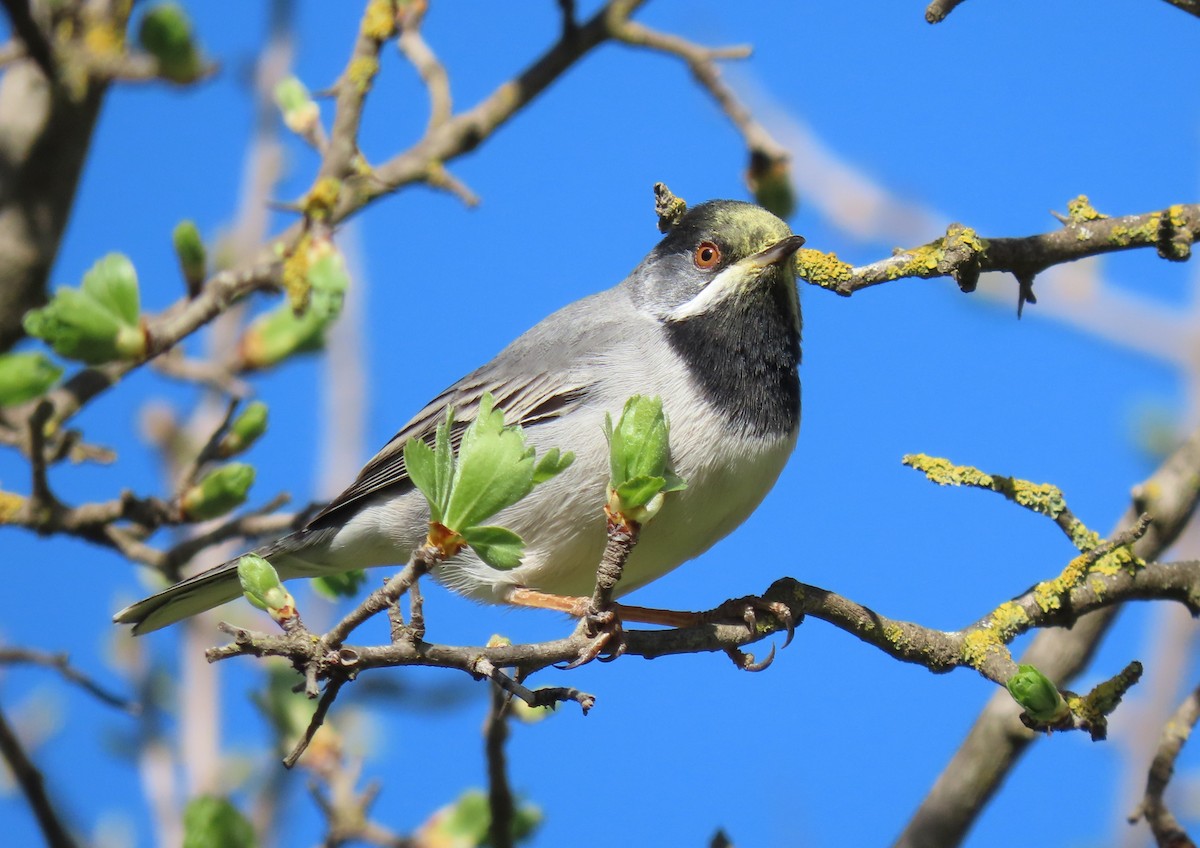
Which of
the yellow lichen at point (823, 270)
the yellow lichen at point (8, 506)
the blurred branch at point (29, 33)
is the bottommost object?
the yellow lichen at point (8, 506)

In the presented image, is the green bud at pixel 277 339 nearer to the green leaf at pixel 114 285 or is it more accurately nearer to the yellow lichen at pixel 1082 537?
the green leaf at pixel 114 285

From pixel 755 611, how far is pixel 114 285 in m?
2.10

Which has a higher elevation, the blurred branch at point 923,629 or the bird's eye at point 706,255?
the bird's eye at point 706,255

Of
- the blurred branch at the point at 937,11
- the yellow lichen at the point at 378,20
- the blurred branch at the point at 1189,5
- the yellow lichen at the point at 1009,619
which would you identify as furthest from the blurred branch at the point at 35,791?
the blurred branch at the point at 1189,5

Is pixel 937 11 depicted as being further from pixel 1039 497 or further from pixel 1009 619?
pixel 1009 619

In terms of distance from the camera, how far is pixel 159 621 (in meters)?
4.58

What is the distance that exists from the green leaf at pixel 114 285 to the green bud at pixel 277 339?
0.66m

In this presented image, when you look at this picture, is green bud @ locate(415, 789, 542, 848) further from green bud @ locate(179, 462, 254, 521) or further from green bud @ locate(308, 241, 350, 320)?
green bud @ locate(308, 241, 350, 320)

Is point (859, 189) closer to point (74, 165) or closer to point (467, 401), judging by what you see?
point (467, 401)

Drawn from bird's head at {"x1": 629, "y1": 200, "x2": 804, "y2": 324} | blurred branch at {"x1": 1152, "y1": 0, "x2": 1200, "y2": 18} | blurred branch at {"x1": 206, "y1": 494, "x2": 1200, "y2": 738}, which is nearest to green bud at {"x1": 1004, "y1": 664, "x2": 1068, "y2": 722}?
blurred branch at {"x1": 206, "y1": 494, "x2": 1200, "y2": 738}

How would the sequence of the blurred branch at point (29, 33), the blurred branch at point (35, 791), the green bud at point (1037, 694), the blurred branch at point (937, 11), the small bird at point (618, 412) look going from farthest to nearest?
the small bird at point (618, 412) < the blurred branch at point (29, 33) < the blurred branch at point (35, 791) < the blurred branch at point (937, 11) < the green bud at point (1037, 694)

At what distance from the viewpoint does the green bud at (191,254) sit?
394 cm

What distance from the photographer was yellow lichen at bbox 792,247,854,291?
3.16 meters

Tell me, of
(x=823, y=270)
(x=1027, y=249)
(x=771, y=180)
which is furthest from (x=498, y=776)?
(x=771, y=180)
